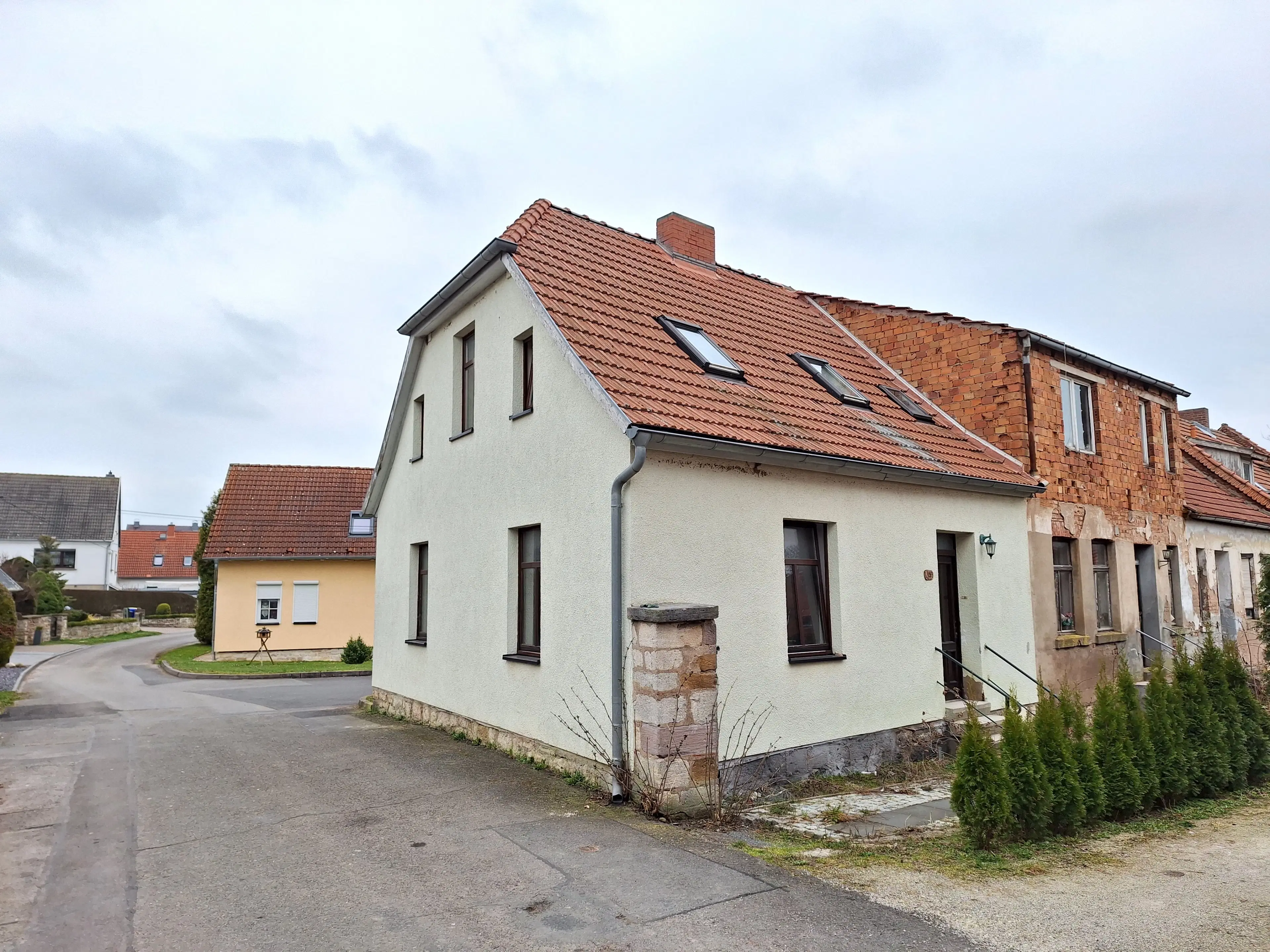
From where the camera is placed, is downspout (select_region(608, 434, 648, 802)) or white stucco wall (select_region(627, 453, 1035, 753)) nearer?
downspout (select_region(608, 434, 648, 802))

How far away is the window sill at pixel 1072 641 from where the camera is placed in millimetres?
12594

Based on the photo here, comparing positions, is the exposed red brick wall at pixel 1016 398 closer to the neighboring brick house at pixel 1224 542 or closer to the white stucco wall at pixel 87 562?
the neighboring brick house at pixel 1224 542

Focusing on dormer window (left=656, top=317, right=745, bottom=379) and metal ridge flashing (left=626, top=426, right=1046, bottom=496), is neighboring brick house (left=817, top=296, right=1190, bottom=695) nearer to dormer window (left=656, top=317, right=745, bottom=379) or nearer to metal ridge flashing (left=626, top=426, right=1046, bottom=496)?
metal ridge flashing (left=626, top=426, right=1046, bottom=496)

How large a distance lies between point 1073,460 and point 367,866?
11464 millimetres

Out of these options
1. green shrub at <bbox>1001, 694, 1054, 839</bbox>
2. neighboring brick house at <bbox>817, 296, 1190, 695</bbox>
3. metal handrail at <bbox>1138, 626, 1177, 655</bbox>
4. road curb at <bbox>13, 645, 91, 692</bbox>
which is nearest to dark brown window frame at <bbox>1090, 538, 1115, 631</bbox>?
neighboring brick house at <bbox>817, 296, 1190, 695</bbox>

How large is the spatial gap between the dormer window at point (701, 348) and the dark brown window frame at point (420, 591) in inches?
194

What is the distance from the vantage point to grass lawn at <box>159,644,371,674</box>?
73.2 feet

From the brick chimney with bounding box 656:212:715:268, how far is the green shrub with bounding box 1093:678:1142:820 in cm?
941

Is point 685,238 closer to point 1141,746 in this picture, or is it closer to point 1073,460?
point 1073,460

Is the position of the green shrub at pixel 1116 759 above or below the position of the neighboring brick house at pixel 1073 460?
below

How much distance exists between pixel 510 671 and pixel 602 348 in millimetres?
3743

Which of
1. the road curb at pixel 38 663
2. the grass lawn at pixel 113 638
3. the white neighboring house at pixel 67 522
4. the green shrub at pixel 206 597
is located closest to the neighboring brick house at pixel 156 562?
the white neighboring house at pixel 67 522

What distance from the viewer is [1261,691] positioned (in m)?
16.3

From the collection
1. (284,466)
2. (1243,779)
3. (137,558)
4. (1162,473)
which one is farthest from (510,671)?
(137,558)
